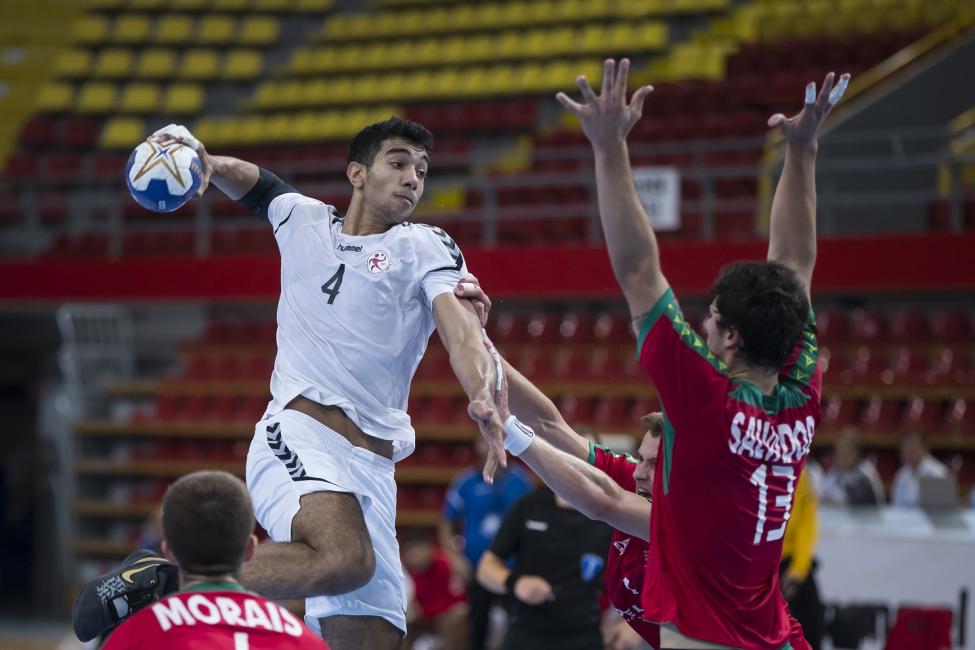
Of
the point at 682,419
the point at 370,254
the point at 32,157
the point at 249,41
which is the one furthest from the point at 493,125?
the point at 682,419

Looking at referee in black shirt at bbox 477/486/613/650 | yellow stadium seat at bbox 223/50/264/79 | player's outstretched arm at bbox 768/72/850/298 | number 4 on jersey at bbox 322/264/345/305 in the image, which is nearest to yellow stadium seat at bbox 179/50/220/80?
yellow stadium seat at bbox 223/50/264/79

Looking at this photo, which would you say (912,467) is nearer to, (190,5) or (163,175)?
(163,175)

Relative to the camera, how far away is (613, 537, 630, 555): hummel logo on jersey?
4066mm

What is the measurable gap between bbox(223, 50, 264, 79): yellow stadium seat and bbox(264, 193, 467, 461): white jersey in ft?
51.4

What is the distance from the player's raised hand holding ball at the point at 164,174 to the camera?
4.06m

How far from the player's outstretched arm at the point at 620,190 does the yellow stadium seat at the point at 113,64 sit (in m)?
17.7

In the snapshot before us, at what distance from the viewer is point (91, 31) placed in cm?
2008

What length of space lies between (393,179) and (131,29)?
56.1 feet

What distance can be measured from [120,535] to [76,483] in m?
0.83

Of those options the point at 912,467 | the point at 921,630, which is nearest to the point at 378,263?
the point at 921,630

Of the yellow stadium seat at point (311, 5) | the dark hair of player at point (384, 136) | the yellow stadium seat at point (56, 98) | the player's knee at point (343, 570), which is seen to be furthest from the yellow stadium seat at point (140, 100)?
the player's knee at point (343, 570)

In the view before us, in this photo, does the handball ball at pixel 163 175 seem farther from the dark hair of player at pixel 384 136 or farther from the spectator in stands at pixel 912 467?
the spectator in stands at pixel 912 467

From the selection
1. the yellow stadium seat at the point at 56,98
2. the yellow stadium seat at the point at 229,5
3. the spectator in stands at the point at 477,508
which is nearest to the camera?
the spectator in stands at the point at 477,508

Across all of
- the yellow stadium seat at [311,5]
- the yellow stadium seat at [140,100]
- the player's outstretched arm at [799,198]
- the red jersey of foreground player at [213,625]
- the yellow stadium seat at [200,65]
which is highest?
the yellow stadium seat at [311,5]
